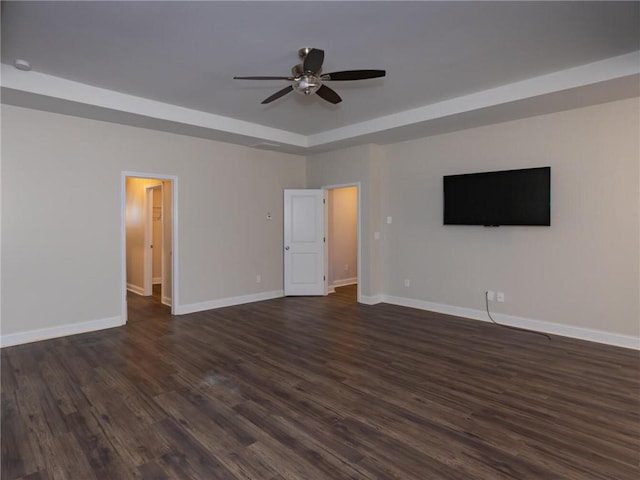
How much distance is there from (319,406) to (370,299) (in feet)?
11.8

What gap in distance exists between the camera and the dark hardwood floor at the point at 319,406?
2.12 metres

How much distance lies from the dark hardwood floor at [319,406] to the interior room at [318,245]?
2cm

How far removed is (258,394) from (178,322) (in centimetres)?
265

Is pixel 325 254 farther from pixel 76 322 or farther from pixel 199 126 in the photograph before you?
pixel 76 322

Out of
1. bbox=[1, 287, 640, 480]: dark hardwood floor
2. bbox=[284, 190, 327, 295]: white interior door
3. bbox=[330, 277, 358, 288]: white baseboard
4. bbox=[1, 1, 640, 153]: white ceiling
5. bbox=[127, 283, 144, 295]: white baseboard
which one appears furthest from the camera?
bbox=[330, 277, 358, 288]: white baseboard

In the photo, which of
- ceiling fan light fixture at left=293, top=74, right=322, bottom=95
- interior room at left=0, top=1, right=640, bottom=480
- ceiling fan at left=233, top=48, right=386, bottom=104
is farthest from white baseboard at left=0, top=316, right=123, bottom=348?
ceiling fan light fixture at left=293, top=74, right=322, bottom=95

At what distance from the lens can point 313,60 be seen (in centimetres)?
291

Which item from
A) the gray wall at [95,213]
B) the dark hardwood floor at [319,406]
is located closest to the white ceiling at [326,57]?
the gray wall at [95,213]

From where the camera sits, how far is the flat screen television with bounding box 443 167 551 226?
4.53 m

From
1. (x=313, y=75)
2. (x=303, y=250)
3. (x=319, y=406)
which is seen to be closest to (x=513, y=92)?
(x=313, y=75)

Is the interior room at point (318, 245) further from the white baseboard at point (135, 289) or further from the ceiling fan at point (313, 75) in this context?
the white baseboard at point (135, 289)

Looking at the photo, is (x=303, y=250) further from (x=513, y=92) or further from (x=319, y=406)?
(x=319, y=406)

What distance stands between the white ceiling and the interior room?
0.03 m

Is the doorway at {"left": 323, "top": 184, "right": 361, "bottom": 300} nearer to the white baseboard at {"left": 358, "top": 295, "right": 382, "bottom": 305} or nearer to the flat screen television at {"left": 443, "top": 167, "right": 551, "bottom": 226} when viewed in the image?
the white baseboard at {"left": 358, "top": 295, "right": 382, "bottom": 305}
